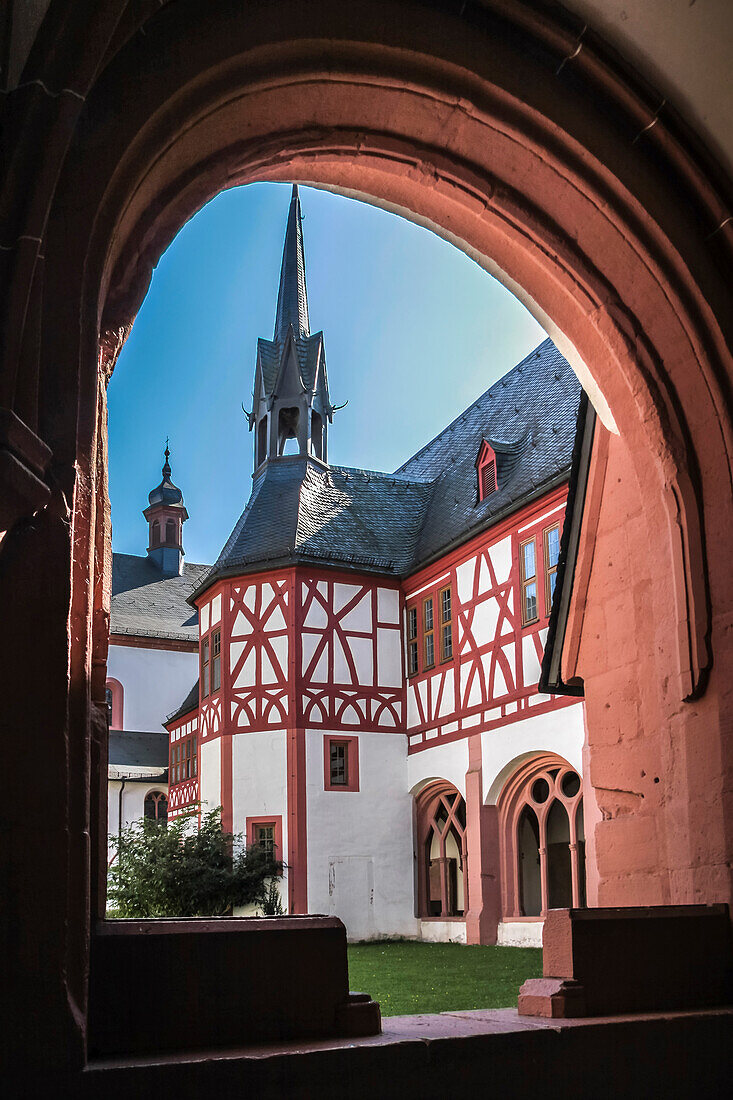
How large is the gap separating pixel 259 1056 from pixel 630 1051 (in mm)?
1117

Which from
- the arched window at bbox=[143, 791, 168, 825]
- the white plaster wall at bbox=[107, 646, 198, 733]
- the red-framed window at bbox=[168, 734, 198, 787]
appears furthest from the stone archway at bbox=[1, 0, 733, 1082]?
the white plaster wall at bbox=[107, 646, 198, 733]

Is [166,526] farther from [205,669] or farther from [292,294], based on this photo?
[205,669]

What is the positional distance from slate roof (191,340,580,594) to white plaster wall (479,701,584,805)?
283 centimetres

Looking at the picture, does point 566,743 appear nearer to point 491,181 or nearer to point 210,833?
point 210,833

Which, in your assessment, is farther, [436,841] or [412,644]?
[412,644]

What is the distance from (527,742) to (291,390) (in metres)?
9.21

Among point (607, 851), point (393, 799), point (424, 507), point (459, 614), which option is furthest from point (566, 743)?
point (607, 851)

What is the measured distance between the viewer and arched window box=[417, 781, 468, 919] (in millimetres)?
16484

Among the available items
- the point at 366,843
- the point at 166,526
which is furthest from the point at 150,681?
the point at 366,843

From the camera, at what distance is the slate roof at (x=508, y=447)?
49.1ft

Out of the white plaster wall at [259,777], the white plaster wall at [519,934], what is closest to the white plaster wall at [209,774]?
the white plaster wall at [259,777]

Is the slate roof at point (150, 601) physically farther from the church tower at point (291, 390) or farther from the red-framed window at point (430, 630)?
the red-framed window at point (430, 630)

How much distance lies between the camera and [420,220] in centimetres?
401

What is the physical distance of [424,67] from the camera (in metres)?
3.34
